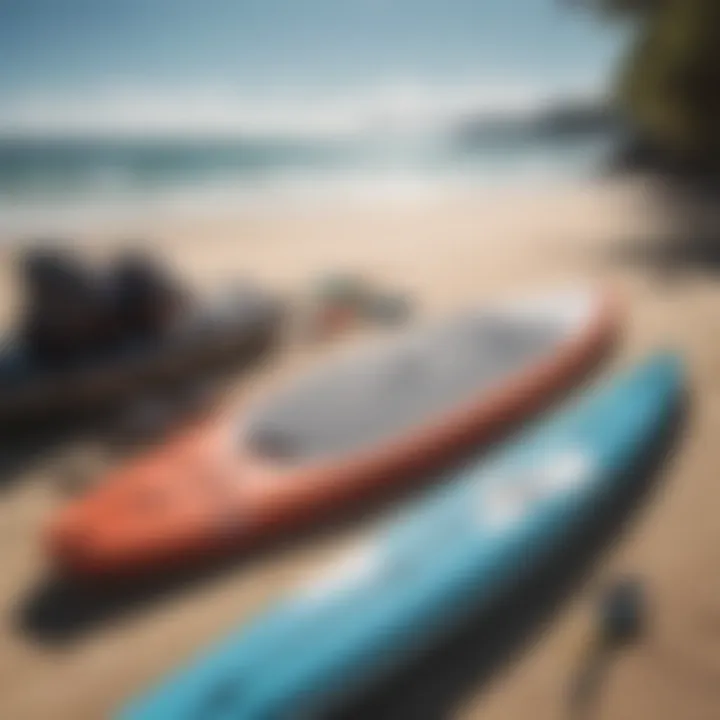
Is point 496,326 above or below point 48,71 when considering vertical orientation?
below

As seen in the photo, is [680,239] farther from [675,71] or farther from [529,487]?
[529,487]

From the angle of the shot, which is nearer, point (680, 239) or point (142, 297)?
point (142, 297)

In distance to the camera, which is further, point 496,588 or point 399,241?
point 399,241

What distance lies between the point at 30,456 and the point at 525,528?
1.09 m

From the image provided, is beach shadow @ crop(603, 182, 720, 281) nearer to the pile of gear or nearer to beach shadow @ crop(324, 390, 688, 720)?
beach shadow @ crop(324, 390, 688, 720)

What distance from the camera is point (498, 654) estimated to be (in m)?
1.21

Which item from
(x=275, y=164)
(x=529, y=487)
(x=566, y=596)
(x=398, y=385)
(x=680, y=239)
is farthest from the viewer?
(x=275, y=164)

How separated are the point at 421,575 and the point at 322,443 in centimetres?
38

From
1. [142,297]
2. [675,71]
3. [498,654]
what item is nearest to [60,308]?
[142,297]

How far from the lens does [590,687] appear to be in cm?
113

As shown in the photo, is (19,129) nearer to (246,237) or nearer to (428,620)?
(246,237)

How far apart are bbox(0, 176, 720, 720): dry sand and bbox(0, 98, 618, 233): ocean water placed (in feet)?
0.71

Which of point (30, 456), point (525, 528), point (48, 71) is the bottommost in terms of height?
point (30, 456)

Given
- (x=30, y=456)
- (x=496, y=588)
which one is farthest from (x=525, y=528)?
(x=30, y=456)
